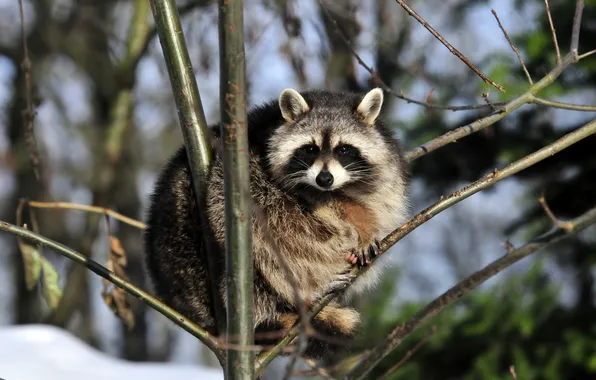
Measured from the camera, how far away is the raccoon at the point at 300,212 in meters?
2.99

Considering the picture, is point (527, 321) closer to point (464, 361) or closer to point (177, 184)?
point (464, 361)

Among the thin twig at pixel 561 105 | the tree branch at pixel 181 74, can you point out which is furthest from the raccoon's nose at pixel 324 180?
the thin twig at pixel 561 105

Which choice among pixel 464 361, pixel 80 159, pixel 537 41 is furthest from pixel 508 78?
pixel 80 159

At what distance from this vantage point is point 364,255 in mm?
2961

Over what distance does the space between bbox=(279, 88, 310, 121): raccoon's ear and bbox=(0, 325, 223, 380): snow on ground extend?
190 cm

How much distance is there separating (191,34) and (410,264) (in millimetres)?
18031

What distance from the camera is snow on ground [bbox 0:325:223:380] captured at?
4.22 meters

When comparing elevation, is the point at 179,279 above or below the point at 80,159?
below

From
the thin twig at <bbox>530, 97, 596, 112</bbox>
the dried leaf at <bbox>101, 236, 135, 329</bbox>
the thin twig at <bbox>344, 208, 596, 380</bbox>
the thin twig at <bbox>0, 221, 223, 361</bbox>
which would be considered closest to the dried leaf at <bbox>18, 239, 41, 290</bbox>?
the dried leaf at <bbox>101, 236, 135, 329</bbox>

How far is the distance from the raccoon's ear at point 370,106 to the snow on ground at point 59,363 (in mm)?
1987

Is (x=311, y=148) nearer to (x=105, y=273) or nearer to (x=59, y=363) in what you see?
(x=105, y=273)

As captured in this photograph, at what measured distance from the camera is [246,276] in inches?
79.7

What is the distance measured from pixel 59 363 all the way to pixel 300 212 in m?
2.09

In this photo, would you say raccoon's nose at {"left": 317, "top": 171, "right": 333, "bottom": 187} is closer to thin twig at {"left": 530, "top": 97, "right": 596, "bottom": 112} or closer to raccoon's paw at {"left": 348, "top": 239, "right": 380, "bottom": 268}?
raccoon's paw at {"left": 348, "top": 239, "right": 380, "bottom": 268}
